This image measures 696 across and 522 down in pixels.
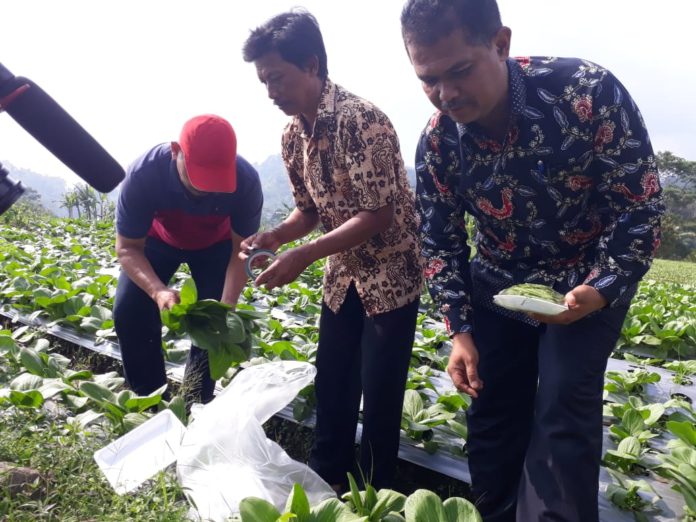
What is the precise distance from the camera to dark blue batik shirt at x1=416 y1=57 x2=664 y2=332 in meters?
1.45

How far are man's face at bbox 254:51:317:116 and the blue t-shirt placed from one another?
72 cm

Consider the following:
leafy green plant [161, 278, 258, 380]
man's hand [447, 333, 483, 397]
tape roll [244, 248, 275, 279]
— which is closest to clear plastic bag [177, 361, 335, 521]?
leafy green plant [161, 278, 258, 380]

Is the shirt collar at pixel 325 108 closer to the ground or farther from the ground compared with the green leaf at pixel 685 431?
farther from the ground

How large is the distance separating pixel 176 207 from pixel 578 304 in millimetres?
1716

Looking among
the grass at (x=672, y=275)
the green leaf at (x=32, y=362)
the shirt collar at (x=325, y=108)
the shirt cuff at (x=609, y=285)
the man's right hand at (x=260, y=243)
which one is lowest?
the grass at (x=672, y=275)

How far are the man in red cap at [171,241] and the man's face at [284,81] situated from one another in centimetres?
37

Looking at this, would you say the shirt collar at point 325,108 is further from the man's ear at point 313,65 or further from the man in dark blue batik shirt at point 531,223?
the man in dark blue batik shirt at point 531,223

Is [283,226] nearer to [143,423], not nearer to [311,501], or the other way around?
[143,423]

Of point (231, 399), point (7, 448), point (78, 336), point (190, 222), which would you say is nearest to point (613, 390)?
point (231, 399)

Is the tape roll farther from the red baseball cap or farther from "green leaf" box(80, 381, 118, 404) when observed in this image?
"green leaf" box(80, 381, 118, 404)

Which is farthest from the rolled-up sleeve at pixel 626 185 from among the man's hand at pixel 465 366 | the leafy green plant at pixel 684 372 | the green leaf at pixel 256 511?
the leafy green plant at pixel 684 372

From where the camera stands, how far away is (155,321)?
2.63 m

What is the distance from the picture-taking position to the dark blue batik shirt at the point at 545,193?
1448mm

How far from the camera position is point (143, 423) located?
1970 millimetres
